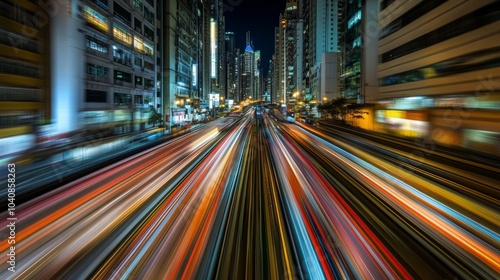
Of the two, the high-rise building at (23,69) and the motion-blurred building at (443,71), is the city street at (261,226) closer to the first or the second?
the motion-blurred building at (443,71)

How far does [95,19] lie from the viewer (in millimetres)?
37438

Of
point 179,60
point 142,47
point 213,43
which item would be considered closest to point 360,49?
point 179,60

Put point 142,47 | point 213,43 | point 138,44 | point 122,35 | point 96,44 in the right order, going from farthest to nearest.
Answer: point 213,43 < point 142,47 < point 138,44 < point 122,35 < point 96,44

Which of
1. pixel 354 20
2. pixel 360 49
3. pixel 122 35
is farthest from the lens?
pixel 354 20

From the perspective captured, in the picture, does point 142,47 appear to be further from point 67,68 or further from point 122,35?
point 67,68

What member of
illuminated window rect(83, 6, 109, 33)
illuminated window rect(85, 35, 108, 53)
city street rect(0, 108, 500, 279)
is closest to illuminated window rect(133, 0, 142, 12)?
illuminated window rect(83, 6, 109, 33)

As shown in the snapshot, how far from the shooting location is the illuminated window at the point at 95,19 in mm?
35966

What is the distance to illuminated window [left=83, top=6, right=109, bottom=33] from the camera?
36.0m

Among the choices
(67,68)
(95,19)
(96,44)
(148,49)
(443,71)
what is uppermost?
(148,49)

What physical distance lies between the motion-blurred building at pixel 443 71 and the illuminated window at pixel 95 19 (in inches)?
1485

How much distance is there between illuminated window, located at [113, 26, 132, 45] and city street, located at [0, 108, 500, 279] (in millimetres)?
32346

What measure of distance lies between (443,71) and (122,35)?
134ft

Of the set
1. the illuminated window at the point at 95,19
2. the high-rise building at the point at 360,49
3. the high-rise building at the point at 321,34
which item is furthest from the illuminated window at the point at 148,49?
the high-rise building at the point at 321,34

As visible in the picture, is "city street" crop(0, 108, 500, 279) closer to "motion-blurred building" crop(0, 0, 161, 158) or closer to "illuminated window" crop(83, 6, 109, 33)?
"motion-blurred building" crop(0, 0, 161, 158)
